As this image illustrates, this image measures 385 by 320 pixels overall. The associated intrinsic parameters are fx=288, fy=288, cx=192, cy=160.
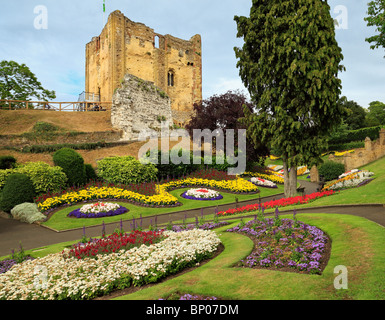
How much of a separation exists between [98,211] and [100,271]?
8.53m

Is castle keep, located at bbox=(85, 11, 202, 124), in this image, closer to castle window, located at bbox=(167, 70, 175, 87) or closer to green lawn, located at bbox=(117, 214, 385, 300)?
castle window, located at bbox=(167, 70, 175, 87)

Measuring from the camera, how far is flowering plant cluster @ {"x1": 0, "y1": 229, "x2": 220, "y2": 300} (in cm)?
534

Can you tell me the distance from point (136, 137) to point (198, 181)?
9865 mm

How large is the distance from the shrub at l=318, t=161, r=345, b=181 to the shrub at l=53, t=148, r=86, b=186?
75.1ft

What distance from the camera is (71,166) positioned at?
1775 cm

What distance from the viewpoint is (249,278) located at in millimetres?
5121

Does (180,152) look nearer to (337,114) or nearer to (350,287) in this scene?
(337,114)

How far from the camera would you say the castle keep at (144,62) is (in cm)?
4100

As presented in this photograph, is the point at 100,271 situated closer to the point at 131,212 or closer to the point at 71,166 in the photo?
the point at 131,212

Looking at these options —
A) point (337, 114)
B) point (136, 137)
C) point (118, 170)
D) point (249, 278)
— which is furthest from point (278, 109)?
point (136, 137)

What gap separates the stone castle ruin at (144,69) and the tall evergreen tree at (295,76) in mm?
15287

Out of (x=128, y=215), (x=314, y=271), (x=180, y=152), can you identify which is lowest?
(x=128, y=215)

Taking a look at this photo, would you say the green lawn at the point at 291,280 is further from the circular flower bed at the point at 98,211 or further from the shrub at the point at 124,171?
the shrub at the point at 124,171

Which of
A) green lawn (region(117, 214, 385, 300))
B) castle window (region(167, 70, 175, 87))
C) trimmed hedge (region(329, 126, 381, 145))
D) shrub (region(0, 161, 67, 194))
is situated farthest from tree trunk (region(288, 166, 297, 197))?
castle window (region(167, 70, 175, 87))
